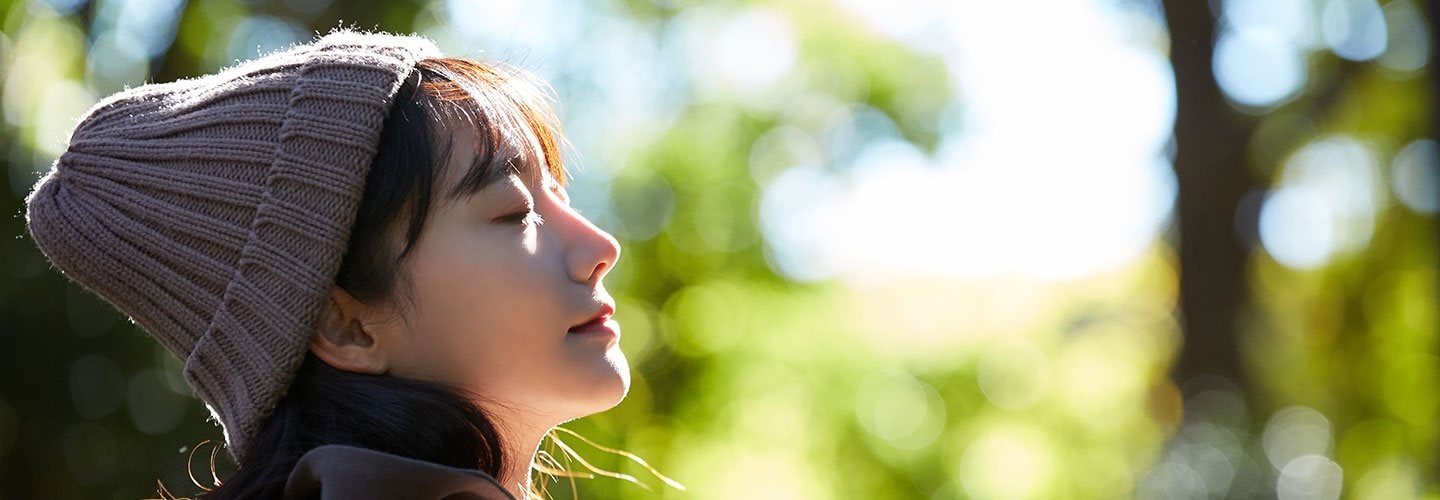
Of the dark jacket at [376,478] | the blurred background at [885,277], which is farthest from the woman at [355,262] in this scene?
the blurred background at [885,277]

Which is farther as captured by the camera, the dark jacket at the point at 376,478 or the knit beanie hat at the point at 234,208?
the knit beanie hat at the point at 234,208

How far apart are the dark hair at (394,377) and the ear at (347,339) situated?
0.05 ft

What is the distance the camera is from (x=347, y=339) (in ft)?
6.29

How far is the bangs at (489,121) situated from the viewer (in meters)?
1.90

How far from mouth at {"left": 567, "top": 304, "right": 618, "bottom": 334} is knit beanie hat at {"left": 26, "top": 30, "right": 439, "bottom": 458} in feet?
1.14

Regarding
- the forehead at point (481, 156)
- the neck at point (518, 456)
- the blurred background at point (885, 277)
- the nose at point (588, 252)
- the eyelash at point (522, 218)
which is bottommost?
the blurred background at point (885, 277)

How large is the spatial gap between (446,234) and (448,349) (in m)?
0.16

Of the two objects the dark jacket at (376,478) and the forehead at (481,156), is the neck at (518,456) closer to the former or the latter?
the dark jacket at (376,478)

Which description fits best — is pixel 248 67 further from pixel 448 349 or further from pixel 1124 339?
pixel 1124 339

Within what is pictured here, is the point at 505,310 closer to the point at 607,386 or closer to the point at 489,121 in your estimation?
the point at 607,386

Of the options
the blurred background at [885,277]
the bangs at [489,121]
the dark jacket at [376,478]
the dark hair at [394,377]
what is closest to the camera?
the dark jacket at [376,478]

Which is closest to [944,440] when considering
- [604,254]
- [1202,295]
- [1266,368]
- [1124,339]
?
[1124,339]

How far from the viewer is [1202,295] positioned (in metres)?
9.12

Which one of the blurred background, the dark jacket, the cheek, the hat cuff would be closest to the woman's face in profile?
the cheek
